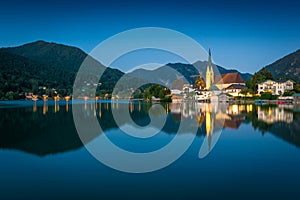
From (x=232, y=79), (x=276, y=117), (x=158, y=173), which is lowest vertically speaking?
(x=158, y=173)

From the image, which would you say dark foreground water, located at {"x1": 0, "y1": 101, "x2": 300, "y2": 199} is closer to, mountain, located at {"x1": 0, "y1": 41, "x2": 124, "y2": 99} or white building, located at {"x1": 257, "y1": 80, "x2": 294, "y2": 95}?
white building, located at {"x1": 257, "y1": 80, "x2": 294, "y2": 95}

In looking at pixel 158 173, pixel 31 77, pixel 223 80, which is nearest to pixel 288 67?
pixel 223 80

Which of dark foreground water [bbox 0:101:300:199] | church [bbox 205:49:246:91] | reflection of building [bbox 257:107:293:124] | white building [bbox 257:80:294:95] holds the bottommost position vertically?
dark foreground water [bbox 0:101:300:199]

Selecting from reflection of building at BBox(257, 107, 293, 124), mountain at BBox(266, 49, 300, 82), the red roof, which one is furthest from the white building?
mountain at BBox(266, 49, 300, 82)

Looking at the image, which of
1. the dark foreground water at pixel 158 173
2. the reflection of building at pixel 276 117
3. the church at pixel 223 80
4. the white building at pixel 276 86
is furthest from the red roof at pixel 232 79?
the dark foreground water at pixel 158 173

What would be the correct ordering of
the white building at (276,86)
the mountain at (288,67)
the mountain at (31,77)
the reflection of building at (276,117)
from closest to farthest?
the reflection of building at (276,117) → the white building at (276,86) → the mountain at (31,77) → the mountain at (288,67)

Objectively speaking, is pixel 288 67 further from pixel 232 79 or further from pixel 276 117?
pixel 276 117

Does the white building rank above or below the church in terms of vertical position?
Result: below

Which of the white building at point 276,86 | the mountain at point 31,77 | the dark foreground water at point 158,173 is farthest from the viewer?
the mountain at point 31,77

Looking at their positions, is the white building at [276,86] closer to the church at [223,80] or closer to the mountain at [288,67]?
the church at [223,80]
